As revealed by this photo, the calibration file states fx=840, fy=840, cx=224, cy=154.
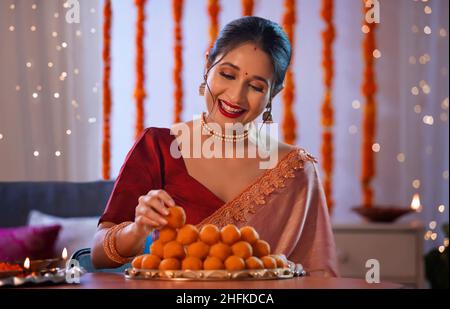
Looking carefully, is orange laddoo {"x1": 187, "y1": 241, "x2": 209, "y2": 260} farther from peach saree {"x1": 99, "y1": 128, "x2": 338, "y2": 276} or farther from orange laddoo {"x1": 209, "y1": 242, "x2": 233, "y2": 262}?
peach saree {"x1": 99, "y1": 128, "x2": 338, "y2": 276}

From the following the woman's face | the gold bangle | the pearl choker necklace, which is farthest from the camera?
the pearl choker necklace

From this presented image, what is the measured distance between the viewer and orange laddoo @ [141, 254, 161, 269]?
1537 millimetres

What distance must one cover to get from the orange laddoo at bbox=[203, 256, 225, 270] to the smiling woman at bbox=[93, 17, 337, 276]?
47 centimetres

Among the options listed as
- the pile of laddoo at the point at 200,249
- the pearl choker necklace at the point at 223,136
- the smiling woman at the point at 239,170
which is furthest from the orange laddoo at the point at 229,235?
the pearl choker necklace at the point at 223,136

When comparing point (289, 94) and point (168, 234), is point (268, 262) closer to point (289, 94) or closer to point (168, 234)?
point (168, 234)

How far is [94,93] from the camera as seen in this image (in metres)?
3.72

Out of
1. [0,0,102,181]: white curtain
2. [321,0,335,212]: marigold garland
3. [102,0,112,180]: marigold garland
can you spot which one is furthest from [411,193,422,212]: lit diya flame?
[0,0,102,181]: white curtain

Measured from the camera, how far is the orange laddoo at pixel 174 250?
152cm

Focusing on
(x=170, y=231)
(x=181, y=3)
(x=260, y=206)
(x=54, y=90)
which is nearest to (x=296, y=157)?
(x=260, y=206)

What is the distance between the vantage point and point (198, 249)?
150 cm

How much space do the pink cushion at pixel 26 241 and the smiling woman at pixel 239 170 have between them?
29.8 inches

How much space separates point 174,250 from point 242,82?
23.5 inches

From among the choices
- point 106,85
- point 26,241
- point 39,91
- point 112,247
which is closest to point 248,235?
point 112,247

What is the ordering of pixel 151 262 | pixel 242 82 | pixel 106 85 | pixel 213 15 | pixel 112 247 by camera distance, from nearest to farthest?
pixel 151 262 < pixel 112 247 < pixel 242 82 < pixel 106 85 < pixel 213 15
